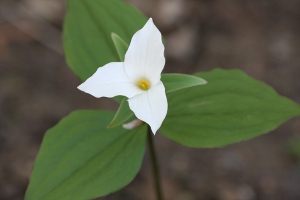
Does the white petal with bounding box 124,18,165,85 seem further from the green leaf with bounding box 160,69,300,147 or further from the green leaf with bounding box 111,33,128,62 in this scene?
the green leaf with bounding box 160,69,300,147

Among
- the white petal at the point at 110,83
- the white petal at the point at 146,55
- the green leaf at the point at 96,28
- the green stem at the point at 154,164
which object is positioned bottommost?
the green stem at the point at 154,164

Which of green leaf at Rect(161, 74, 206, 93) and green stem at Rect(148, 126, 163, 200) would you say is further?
green stem at Rect(148, 126, 163, 200)

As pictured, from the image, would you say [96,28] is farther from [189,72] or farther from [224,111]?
[189,72]

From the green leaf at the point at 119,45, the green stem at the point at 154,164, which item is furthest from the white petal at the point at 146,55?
the green stem at the point at 154,164

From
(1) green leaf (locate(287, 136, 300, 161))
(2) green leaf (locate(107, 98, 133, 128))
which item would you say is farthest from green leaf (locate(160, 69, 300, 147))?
(1) green leaf (locate(287, 136, 300, 161))

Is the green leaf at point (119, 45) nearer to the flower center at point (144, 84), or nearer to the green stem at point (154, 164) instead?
the flower center at point (144, 84)

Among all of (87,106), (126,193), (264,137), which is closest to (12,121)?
(87,106)

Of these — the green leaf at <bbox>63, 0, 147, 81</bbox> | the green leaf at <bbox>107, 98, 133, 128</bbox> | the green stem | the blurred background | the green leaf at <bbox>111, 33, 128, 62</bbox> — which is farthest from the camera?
the blurred background
